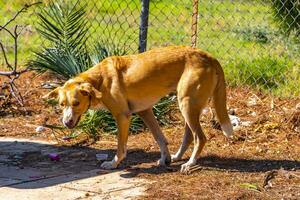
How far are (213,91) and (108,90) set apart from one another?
90cm

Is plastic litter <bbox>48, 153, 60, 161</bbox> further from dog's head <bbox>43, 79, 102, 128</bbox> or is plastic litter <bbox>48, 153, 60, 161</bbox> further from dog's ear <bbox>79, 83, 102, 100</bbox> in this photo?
dog's ear <bbox>79, 83, 102, 100</bbox>

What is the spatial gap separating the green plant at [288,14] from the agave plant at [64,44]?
7.66ft

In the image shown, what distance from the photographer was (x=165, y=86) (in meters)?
6.10

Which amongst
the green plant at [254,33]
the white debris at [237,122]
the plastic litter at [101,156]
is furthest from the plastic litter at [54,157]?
the green plant at [254,33]

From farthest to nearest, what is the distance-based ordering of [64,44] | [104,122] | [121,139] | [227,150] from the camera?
[64,44], [104,122], [227,150], [121,139]

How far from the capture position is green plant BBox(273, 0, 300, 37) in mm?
8328

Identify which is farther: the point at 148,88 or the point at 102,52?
the point at 102,52

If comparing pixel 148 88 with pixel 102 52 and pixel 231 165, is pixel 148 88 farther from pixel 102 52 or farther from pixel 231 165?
pixel 102 52

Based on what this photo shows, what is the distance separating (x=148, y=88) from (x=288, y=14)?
9.86 ft

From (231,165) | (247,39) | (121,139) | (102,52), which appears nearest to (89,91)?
(121,139)

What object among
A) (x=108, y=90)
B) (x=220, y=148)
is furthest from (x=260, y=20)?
(x=108, y=90)

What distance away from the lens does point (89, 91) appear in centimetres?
587

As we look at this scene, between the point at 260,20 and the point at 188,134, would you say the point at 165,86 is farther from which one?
the point at 260,20

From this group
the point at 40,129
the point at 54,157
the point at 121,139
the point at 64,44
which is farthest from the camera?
the point at 64,44
